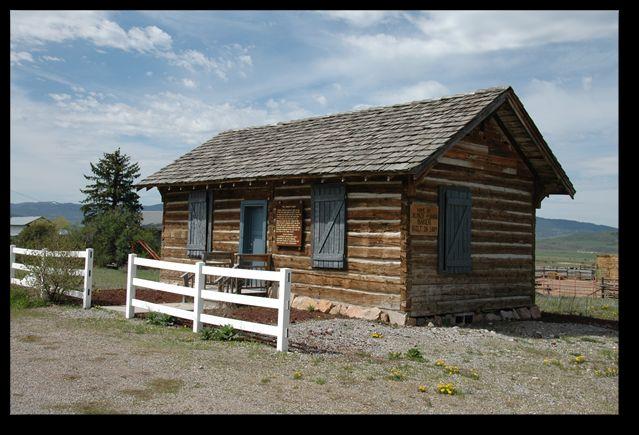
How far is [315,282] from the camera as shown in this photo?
14.9 meters

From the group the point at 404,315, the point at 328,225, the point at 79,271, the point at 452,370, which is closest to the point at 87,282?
the point at 79,271

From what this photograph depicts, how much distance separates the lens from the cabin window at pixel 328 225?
14.2 m

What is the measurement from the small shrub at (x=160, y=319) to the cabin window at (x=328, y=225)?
3.91 m

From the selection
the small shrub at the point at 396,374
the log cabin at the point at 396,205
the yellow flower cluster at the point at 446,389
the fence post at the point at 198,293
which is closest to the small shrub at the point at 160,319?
the fence post at the point at 198,293

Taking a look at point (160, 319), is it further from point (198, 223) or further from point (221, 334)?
point (198, 223)

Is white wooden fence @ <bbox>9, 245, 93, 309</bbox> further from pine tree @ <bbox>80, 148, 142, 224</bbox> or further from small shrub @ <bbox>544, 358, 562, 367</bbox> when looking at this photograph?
pine tree @ <bbox>80, 148, 142, 224</bbox>

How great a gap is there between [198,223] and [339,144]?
17.1 ft

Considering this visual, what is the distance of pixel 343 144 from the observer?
15523 mm

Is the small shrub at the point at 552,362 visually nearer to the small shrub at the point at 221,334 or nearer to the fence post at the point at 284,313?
the fence post at the point at 284,313

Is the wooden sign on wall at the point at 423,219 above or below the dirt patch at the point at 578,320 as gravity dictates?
above

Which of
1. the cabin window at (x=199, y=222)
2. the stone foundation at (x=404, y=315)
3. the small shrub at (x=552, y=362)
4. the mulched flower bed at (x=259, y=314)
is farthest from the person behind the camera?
the cabin window at (x=199, y=222)

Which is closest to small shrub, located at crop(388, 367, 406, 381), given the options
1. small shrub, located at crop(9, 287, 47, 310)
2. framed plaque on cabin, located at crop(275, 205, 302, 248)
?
framed plaque on cabin, located at crop(275, 205, 302, 248)
